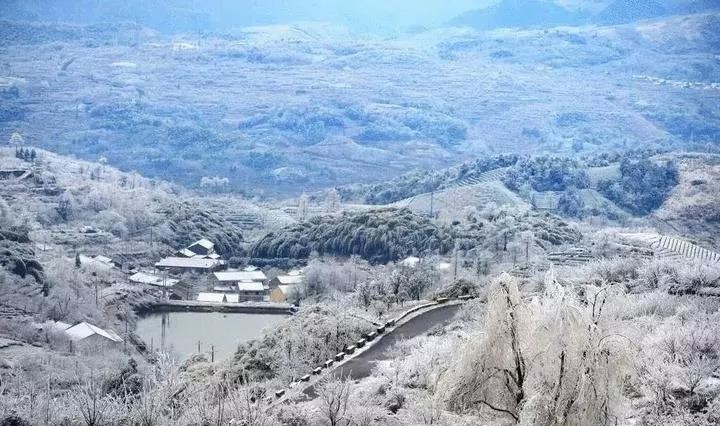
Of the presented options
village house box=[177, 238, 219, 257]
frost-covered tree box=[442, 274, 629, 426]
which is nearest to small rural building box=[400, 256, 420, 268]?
village house box=[177, 238, 219, 257]

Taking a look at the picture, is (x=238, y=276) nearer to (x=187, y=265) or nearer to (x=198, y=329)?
(x=187, y=265)

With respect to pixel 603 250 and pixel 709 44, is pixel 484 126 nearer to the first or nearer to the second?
pixel 709 44

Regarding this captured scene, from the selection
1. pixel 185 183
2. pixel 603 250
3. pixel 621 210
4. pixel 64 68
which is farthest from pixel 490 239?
pixel 64 68

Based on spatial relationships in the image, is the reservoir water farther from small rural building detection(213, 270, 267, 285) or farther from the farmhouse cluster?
small rural building detection(213, 270, 267, 285)

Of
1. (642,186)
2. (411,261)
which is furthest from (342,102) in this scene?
(411,261)

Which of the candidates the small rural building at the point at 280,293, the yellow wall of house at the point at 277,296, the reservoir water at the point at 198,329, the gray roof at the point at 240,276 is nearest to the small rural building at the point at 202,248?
the gray roof at the point at 240,276

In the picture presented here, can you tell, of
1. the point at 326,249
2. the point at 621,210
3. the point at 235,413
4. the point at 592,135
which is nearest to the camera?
the point at 235,413
